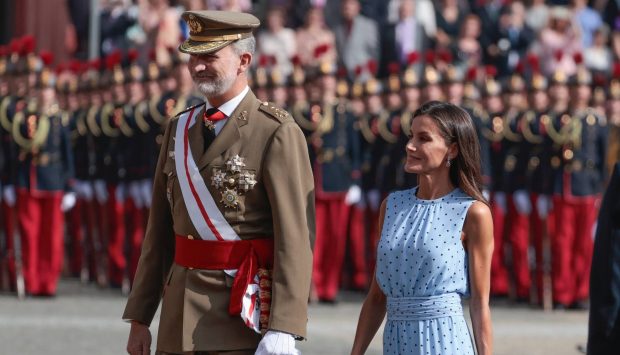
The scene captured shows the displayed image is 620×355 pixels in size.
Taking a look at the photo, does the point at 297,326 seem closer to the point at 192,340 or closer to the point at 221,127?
the point at 192,340

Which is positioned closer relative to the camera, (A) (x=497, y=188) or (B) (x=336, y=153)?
(B) (x=336, y=153)

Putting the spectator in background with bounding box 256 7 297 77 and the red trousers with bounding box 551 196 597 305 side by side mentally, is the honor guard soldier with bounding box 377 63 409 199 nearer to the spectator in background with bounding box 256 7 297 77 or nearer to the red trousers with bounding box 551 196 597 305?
the red trousers with bounding box 551 196 597 305

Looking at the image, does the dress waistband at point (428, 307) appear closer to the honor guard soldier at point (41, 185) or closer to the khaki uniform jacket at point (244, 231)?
the khaki uniform jacket at point (244, 231)

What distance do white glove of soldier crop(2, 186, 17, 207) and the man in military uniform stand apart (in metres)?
8.10

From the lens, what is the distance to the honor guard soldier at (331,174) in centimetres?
1308

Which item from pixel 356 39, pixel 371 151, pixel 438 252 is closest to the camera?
pixel 438 252

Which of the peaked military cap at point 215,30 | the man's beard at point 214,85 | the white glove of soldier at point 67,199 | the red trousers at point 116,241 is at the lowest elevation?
the red trousers at point 116,241

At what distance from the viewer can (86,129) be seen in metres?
14.6

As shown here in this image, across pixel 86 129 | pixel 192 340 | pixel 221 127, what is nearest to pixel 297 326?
pixel 192 340

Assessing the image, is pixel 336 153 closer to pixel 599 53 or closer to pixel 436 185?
pixel 599 53

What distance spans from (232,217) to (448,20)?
495 inches

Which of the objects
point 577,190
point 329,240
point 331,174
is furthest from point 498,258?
point 331,174

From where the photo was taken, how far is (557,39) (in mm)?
16812

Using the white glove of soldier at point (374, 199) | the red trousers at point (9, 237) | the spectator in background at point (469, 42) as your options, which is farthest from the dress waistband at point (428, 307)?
the spectator in background at point (469, 42)
